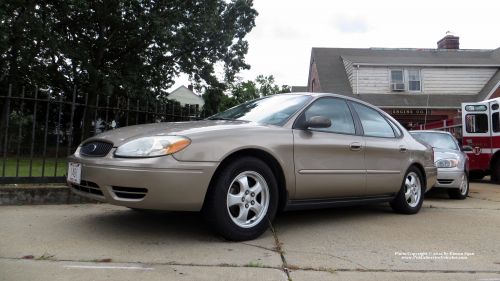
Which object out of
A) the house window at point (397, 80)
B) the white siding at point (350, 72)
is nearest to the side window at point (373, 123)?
the white siding at point (350, 72)

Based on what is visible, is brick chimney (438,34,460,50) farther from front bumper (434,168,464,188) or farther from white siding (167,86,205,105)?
white siding (167,86,205,105)

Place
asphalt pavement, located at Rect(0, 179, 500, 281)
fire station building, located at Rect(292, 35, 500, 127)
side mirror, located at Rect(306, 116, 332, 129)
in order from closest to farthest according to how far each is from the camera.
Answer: asphalt pavement, located at Rect(0, 179, 500, 281) → side mirror, located at Rect(306, 116, 332, 129) → fire station building, located at Rect(292, 35, 500, 127)

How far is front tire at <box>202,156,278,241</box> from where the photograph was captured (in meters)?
2.99

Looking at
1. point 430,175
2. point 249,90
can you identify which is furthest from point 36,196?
point 249,90

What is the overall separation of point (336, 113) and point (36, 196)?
3995 millimetres

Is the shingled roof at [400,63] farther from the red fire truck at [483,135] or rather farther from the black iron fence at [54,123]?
the black iron fence at [54,123]

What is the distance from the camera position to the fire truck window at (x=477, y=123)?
10.9 m

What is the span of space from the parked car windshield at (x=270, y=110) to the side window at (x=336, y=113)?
15cm

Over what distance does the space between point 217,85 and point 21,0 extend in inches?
370

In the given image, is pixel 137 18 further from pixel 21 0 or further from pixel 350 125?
pixel 350 125

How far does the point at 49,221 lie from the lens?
151 inches

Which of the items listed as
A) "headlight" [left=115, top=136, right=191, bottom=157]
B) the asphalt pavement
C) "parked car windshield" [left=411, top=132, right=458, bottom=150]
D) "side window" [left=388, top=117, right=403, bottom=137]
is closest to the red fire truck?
"parked car windshield" [left=411, top=132, right=458, bottom=150]

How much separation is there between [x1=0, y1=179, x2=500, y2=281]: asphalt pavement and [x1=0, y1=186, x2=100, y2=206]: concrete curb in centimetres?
30

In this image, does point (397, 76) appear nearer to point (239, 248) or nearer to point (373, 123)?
Result: point (373, 123)
